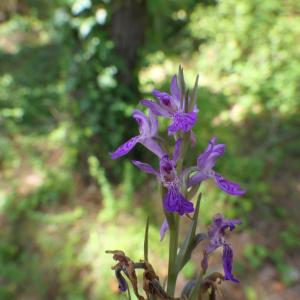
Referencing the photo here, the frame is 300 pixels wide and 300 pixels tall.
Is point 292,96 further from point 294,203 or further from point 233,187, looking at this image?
point 233,187

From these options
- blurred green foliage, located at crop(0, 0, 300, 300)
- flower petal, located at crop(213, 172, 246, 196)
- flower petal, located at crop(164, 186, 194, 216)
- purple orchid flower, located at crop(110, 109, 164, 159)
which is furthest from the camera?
blurred green foliage, located at crop(0, 0, 300, 300)

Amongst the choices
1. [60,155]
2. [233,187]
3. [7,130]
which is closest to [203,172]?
[233,187]

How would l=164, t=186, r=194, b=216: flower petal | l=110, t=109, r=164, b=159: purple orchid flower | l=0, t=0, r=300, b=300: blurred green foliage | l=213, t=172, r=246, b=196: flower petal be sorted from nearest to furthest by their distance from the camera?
l=164, t=186, r=194, b=216: flower petal
l=213, t=172, r=246, b=196: flower petal
l=110, t=109, r=164, b=159: purple orchid flower
l=0, t=0, r=300, b=300: blurred green foliage

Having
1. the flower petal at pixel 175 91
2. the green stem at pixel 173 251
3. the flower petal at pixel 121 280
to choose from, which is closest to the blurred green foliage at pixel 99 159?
the flower petal at pixel 121 280

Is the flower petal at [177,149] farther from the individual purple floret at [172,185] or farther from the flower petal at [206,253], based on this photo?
the flower petal at [206,253]

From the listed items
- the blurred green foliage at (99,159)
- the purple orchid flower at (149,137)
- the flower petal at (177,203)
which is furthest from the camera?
the blurred green foliage at (99,159)

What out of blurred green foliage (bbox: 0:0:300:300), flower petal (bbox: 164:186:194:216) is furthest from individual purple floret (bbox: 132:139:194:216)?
blurred green foliage (bbox: 0:0:300:300)

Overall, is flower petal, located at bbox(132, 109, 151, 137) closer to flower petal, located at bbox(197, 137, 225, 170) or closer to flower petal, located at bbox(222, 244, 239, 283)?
flower petal, located at bbox(197, 137, 225, 170)
